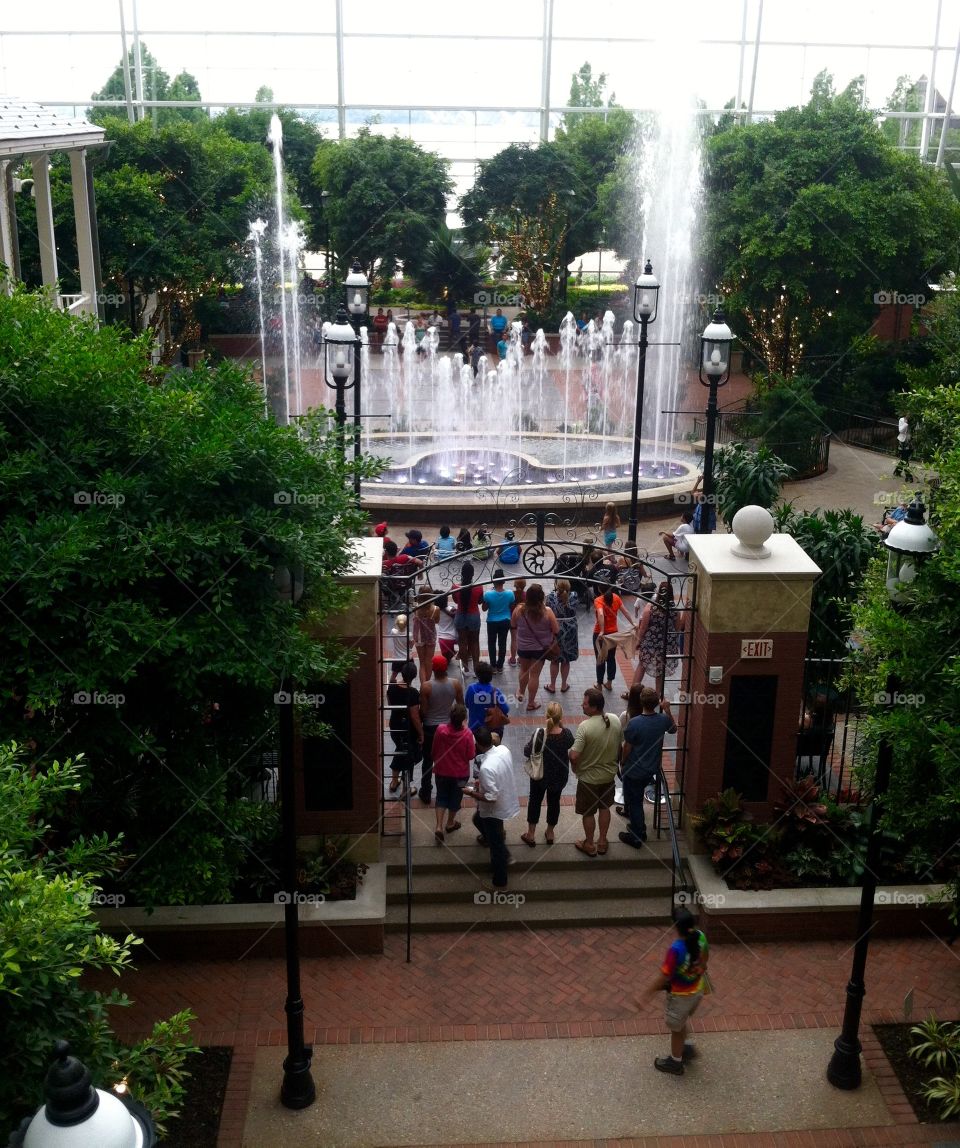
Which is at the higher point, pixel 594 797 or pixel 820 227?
pixel 820 227

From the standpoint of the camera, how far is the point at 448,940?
34.0 feet

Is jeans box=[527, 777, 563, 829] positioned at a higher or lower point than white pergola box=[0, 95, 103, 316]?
lower

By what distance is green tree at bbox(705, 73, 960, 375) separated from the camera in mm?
29062

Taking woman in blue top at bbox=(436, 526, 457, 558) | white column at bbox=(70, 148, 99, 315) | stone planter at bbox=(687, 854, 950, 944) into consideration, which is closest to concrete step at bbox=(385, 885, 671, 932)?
stone planter at bbox=(687, 854, 950, 944)

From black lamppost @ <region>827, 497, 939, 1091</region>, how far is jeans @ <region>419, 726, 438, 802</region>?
168 inches

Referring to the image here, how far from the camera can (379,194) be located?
3934 cm

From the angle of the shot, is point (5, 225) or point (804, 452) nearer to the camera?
point (5, 225)

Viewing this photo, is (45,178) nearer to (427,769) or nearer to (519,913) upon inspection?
(427,769)

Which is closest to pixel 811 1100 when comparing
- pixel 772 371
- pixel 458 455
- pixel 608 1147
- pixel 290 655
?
pixel 608 1147

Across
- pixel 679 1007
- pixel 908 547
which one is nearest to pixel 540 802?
pixel 679 1007

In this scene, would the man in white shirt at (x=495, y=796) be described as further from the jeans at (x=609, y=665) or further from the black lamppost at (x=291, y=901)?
the jeans at (x=609, y=665)

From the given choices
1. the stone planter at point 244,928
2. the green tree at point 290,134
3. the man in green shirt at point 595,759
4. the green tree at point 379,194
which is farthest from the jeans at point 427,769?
the green tree at point 290,134

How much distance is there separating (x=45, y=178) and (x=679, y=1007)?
52.9ft

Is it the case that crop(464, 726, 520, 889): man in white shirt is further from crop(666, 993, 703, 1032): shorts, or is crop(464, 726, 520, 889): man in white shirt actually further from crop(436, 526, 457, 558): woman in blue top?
crop(436, 526, 457, 558): woman in blue top
